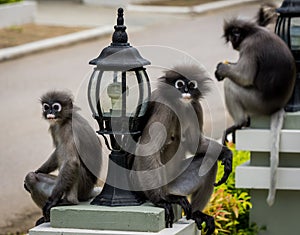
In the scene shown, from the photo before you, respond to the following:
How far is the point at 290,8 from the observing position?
325 inches

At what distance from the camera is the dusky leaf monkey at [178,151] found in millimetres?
5535

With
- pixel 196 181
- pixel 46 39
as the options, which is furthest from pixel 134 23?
pixel 196 181

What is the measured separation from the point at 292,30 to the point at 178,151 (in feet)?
9.04

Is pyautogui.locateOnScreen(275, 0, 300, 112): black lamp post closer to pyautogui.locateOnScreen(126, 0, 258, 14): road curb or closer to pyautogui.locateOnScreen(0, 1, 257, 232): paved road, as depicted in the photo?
pyautogui.locateOnScreen(0, 1, 257, 232): paved road

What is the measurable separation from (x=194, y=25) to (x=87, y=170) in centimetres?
1780

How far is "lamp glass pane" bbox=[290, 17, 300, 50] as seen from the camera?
8312 mm

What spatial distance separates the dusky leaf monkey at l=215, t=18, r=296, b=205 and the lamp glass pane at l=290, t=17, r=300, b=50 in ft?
0.38

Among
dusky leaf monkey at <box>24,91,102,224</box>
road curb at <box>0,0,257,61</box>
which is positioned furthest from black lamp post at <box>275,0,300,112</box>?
road curb at <box>0,0,257,61</box>

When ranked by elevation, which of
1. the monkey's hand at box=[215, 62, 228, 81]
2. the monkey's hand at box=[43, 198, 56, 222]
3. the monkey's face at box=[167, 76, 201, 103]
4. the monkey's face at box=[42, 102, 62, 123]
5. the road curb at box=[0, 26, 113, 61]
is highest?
the monkey's face at box=[167, 76, 201, 103]

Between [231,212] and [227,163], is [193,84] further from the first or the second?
[231,212]

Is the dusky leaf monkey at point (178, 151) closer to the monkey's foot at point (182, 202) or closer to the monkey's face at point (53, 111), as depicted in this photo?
the monkey's foot at point (182, 202)

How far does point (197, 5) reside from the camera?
25656mm

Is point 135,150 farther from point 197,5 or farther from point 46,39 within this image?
point 197,5

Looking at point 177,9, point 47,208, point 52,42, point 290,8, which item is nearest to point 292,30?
point 290,8
